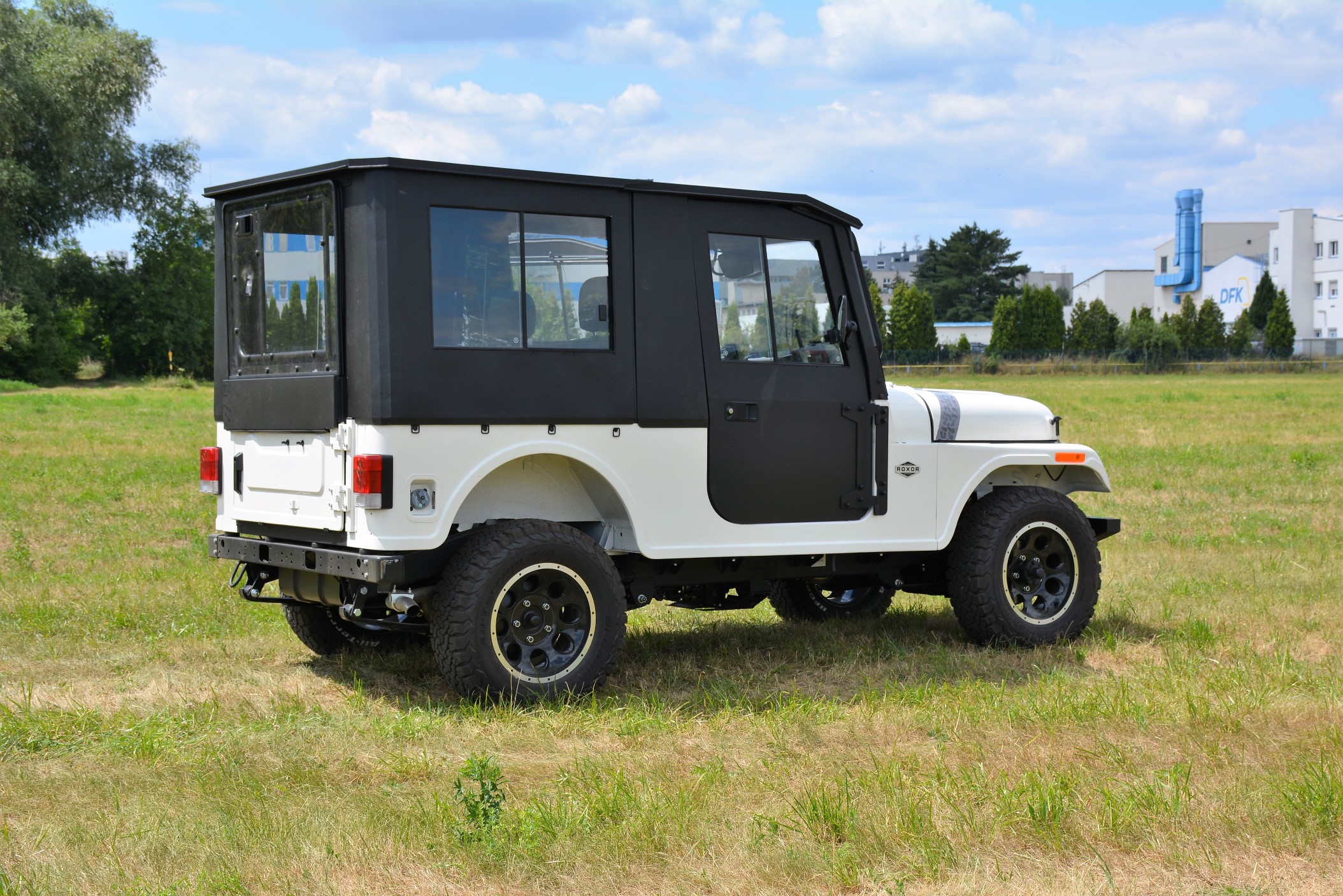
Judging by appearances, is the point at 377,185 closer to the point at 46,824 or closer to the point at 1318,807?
the point at 46,824

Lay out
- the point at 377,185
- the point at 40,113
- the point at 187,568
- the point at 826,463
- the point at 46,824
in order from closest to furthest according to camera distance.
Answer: the point at 46,824, the point at 377,185, the point at 826,463, the point at 187,568, the point at 40,113

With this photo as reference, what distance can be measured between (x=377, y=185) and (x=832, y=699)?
3.08 metres

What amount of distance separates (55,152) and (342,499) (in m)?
50.6

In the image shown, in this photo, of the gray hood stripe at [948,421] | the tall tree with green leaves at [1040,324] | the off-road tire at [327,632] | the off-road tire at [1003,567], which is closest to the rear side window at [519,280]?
the off-road tire at [327,632]

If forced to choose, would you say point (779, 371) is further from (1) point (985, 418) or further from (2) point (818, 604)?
(2) point (818, 604)

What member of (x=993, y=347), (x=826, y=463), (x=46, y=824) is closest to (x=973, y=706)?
(x=826, y=463)

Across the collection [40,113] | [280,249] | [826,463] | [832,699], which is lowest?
[832,699]

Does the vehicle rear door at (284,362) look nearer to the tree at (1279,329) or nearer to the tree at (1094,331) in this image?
the tree at (1094,331)

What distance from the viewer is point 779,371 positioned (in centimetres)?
708

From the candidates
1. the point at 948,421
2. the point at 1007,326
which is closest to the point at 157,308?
the point at 1007,326

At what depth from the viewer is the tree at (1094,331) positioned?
79125mm

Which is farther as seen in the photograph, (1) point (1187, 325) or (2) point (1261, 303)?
(2) point (1261, 303)

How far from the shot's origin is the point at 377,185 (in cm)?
604

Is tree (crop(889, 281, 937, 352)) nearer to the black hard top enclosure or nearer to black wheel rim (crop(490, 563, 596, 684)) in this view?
the black hard top enclosure
